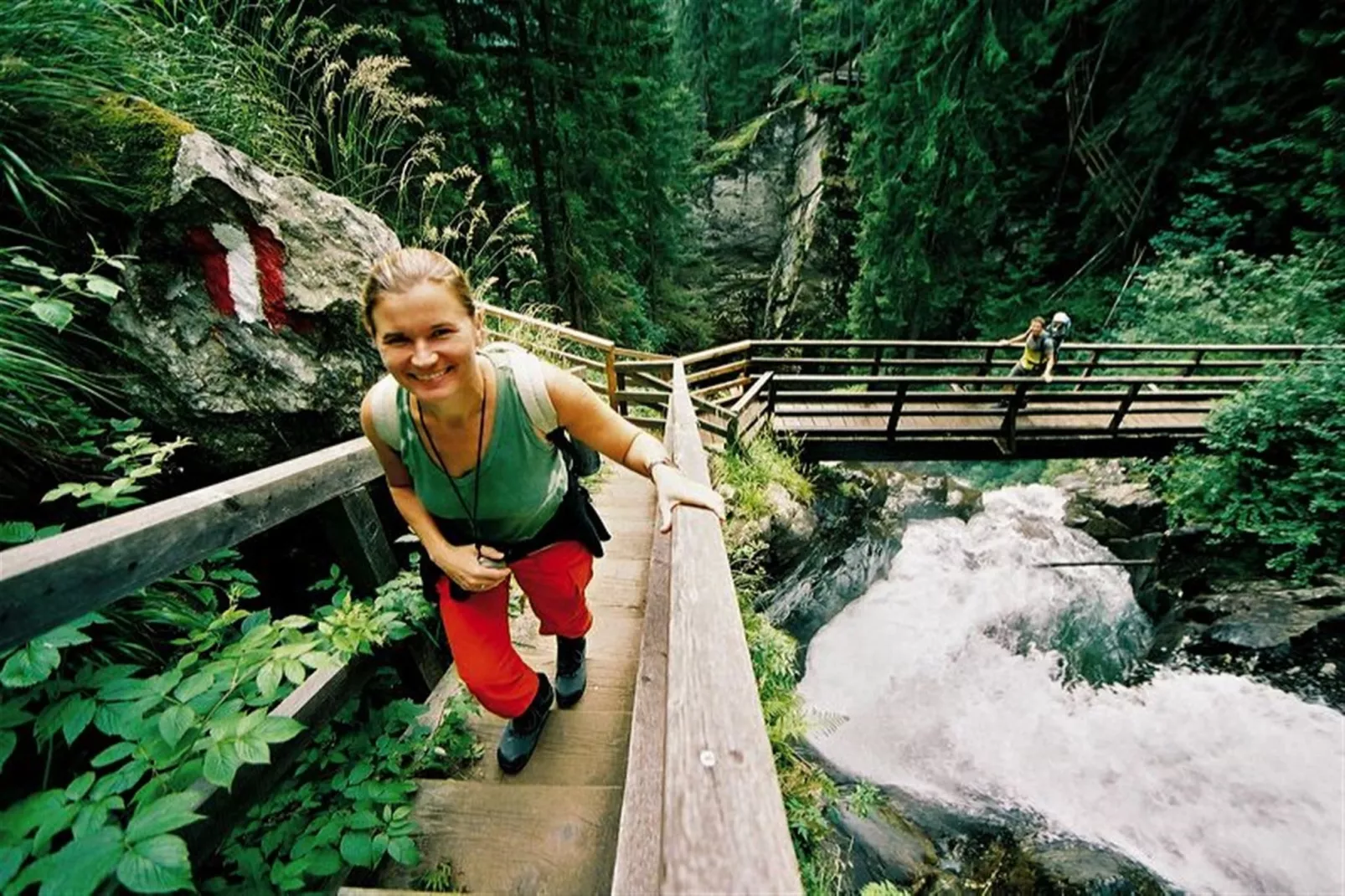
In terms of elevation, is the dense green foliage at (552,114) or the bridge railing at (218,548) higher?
the dense green foliage at (552,114)

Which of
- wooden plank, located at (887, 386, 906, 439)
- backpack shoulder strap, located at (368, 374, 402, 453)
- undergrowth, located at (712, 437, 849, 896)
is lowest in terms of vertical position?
undergrowth, located at (712, 437, 849, 896)

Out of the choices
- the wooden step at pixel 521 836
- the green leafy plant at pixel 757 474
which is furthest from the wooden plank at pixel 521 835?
the green leafy plant at pixel 757 474

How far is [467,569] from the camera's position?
1445 mm

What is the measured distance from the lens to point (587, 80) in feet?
30.6

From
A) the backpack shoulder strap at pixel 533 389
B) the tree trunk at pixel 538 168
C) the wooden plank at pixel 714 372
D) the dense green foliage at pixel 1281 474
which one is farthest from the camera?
the tree trunk at pixel 538 168

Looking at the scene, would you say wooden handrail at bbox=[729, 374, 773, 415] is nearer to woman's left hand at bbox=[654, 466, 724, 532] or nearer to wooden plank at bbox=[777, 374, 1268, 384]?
wooden plank at bbox=[777, 374, 1268, 384]

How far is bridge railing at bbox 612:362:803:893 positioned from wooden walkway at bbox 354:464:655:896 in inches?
20.9

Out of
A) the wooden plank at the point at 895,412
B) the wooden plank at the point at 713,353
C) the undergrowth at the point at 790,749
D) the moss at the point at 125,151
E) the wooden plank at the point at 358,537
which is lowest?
the undergrowth at the point at 790,749

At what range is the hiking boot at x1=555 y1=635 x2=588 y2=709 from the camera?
213 centimetres

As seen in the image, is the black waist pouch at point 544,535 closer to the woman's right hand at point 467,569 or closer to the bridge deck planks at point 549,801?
the woman's right hand at point 467,569

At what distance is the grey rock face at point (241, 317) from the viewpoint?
2.10m

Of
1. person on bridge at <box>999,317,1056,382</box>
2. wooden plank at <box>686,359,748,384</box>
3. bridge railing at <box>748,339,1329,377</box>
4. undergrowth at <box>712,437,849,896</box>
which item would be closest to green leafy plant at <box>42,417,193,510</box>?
undergrowth at <box>712,437,849,896</box>

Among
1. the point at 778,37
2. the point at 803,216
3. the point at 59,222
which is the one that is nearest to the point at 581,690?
the point at 59,222

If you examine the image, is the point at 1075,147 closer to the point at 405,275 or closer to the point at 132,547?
the point at 405,275
